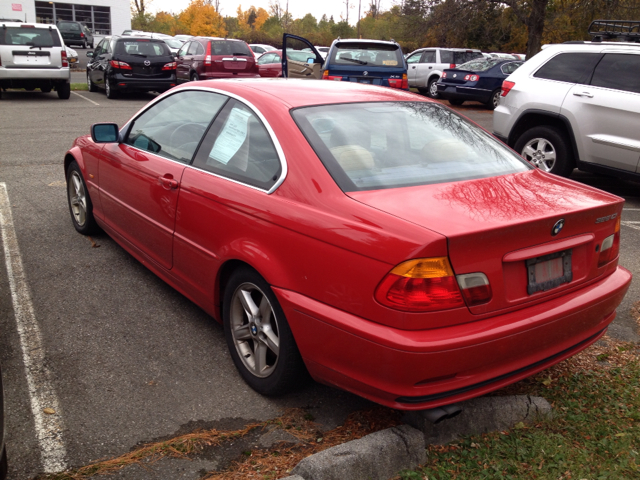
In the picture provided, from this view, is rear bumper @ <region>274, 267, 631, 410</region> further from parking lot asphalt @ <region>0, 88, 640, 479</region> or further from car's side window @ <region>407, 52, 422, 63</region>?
car's side window @ <region>407, 52, 422, 63</region>

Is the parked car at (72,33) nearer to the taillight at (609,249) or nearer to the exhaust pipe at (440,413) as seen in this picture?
the taillight at (609,249)

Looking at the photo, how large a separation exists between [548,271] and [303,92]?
1.73m

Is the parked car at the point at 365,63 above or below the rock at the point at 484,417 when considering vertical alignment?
above

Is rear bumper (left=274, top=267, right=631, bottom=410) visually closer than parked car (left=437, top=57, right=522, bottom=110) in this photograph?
Yes

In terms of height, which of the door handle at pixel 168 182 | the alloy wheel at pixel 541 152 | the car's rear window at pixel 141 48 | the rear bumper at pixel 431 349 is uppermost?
the car's rear window at pixel 141 48

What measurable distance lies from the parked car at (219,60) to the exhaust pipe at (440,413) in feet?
50.0

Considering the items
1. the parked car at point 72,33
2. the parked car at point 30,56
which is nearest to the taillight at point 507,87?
the parked car at point 30,56

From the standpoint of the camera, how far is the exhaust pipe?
99.7 inches

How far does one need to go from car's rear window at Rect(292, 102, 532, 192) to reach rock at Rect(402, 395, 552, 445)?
1.08 meters

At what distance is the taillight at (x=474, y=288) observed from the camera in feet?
8.00

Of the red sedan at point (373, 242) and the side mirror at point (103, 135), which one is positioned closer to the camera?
the red sedan at point (373, 242)

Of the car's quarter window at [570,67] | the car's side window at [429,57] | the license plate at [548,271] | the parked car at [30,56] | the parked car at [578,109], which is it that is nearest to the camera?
the license plate at [548,271]

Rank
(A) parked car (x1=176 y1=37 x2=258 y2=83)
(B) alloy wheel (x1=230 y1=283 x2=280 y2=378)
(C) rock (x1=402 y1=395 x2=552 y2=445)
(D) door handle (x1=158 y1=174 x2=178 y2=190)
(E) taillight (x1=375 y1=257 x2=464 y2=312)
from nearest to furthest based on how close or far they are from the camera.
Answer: (E) taillight (x1=375 y1=257 x2=464 y2=312)
(C) rock (x1=402 y1=395 x2=552 y2=445)
(B) alloy wheel (x1=230 y1=283 x2=280 y2=378)
(D) door handle (x1=158 y1=174 x2=178 y2=190)
(A) parked car (x1=176 y1=37 x2=258 y2=83)

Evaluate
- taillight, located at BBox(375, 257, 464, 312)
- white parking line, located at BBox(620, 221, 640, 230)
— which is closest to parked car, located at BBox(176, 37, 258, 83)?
white parking line, located at BBox(620, 221, 640, 230)
